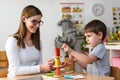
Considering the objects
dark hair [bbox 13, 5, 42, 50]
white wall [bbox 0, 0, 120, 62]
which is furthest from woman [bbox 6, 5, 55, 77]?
white wall [bbox 0, 0, 120, 62]

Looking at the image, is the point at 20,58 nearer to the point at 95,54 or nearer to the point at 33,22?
the point at 33,22

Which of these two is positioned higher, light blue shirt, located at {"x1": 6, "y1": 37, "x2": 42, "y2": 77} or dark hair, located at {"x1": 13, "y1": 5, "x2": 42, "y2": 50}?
dark hair, located at {"x1": 13, "y1": 5, "x2": 42, "y2": 50}

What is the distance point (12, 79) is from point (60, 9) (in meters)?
2.42

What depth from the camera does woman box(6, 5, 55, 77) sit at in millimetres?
1666

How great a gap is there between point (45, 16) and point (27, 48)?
192cm

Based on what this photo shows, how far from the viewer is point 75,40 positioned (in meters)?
3.71

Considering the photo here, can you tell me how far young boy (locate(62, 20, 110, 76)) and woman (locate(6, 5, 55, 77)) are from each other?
176 millimetres

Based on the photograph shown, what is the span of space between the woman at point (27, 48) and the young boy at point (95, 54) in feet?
0.58

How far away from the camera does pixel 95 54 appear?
1734 millimetres

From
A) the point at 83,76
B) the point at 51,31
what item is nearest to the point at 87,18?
the point at 51,31

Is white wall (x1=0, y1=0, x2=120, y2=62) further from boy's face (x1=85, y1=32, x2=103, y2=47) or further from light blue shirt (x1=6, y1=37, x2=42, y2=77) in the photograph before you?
boy's face (x1=85, y1=32, x2=103, y2=47)

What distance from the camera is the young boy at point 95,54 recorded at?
169cm

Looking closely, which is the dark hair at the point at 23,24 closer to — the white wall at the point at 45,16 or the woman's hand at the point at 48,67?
the woman's hand at the point at 48,67

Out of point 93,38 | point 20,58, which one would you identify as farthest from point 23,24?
point 93,38
